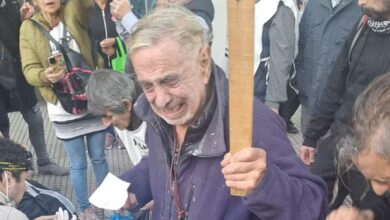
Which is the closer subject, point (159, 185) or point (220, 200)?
point (220, 200)

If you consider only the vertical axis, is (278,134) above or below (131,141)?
above

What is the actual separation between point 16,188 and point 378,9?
1.98 metres

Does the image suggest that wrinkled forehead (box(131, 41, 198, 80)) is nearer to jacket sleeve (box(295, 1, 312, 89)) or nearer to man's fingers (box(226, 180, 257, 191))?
man's fingers (box(226, 180, 257, 191))

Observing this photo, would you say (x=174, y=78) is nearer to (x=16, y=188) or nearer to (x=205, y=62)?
(x=205, y=62)

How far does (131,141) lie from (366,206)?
136 cm

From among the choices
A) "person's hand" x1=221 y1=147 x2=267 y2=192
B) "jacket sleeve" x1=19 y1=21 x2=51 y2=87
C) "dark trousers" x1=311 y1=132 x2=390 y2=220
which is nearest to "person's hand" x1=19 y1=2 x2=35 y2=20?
"jacket sleeve" x1=19 y1=21 x2=51 y2=87

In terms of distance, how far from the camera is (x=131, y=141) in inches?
106

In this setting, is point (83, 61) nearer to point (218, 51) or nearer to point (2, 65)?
point (2, 65)

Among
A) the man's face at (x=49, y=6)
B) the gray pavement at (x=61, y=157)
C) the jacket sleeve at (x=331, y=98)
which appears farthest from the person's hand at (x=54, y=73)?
the jacket sleeve at (x=331, y=98)

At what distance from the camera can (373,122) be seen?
1.34 metres

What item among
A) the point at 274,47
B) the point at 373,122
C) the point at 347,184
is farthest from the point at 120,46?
the point at 373,122

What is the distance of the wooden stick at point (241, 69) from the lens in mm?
988

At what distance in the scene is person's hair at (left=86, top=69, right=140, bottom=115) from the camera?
8.22 ft

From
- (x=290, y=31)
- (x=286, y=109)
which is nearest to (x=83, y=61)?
(x=290, y=31)
